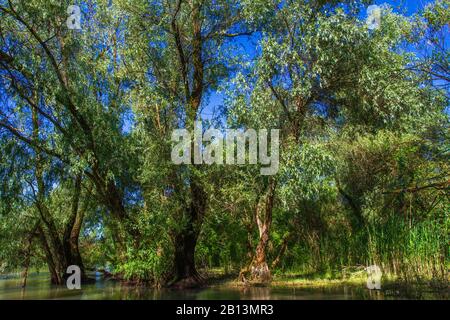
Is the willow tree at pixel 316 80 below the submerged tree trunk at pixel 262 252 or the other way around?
the other way around

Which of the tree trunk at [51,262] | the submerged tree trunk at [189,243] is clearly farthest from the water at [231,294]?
the tree trunk at [51,262]

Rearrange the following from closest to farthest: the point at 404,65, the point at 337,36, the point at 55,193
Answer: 1. the point at 337,36
2. the point at 404,65
3. the point at 55,193

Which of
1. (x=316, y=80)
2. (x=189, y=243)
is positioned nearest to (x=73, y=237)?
(x=189, y=243)

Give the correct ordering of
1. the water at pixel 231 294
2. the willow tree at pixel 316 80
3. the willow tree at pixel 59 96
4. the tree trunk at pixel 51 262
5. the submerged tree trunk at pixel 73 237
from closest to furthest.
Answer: the water at pixel 231 294, the willow tree at pixel 59 96, the willow tree at pixel 316 80, the tree trunk at pixel 51 262, the submerged tree trunk at pixel 73 237

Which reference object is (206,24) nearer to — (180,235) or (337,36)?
(337,36)

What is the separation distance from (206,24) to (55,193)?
9126 mm

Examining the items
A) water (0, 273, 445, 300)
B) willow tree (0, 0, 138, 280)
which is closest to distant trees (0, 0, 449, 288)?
willow tree (0, 0, 138, 280)

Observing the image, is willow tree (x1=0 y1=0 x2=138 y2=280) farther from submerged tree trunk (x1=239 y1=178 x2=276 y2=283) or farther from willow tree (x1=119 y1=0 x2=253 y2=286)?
submerged tree trunk (x1=239 y1=178 x2=276 y2=283)

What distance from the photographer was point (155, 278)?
17.0 m

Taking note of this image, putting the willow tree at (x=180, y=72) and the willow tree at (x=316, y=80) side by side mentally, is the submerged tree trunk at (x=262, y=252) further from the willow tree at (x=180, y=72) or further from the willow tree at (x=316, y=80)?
the willow tree at (x=180, y=72)

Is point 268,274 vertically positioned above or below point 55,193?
below

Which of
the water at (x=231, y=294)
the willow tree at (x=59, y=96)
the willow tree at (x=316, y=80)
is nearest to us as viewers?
the water at (x=231, y=294)

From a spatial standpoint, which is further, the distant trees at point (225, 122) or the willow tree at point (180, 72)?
the willow tree at point (180, 72)

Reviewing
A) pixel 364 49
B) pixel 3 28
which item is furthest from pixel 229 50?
pixel 3 28
